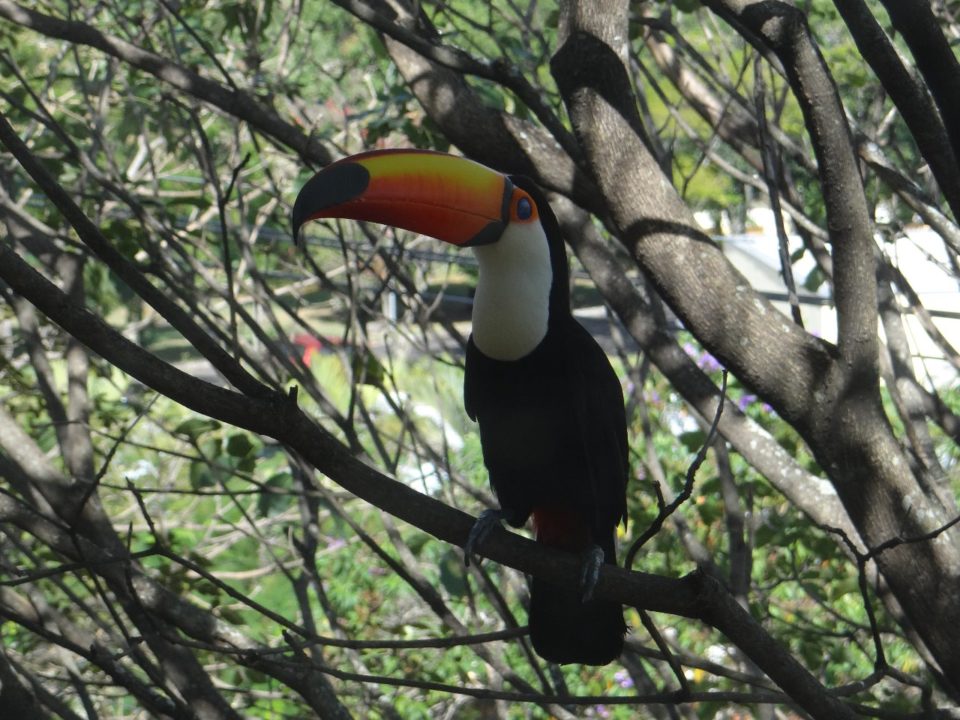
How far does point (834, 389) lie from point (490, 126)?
1.20 meters

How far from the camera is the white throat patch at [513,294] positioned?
2.99 m

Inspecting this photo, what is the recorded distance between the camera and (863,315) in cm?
245

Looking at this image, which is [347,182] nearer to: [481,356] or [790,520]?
[481,356]

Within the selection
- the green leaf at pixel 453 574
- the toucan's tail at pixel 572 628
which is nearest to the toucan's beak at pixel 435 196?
the toucan's tail at pixel 572 628

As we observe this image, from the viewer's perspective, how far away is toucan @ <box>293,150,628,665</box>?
9.72ft

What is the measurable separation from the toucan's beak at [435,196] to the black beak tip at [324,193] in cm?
14

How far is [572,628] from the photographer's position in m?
2.79

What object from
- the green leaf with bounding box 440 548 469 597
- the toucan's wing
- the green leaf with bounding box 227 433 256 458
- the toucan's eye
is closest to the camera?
the toucan's wing

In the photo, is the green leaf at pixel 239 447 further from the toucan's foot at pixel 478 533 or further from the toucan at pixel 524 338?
the toucan's foot at pixel 478 533

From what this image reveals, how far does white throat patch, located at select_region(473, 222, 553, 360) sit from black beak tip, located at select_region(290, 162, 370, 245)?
451 millimetres

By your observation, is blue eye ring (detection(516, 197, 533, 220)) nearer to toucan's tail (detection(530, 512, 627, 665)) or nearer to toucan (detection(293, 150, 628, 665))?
toucan (detection(293, 150, 628, 665))

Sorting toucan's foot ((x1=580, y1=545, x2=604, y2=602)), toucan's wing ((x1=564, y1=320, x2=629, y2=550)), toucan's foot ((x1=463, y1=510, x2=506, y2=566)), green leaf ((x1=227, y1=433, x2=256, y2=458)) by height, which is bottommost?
toucan's foot ((x1=580, y1=545, x2=604, y2=602))

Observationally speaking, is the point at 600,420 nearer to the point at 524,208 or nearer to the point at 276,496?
the point at 524,208

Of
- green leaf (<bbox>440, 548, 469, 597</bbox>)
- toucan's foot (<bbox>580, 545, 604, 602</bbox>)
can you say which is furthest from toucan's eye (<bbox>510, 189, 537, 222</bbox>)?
green leaf (<bbox>440, 548, 469, 597</bbox>)
